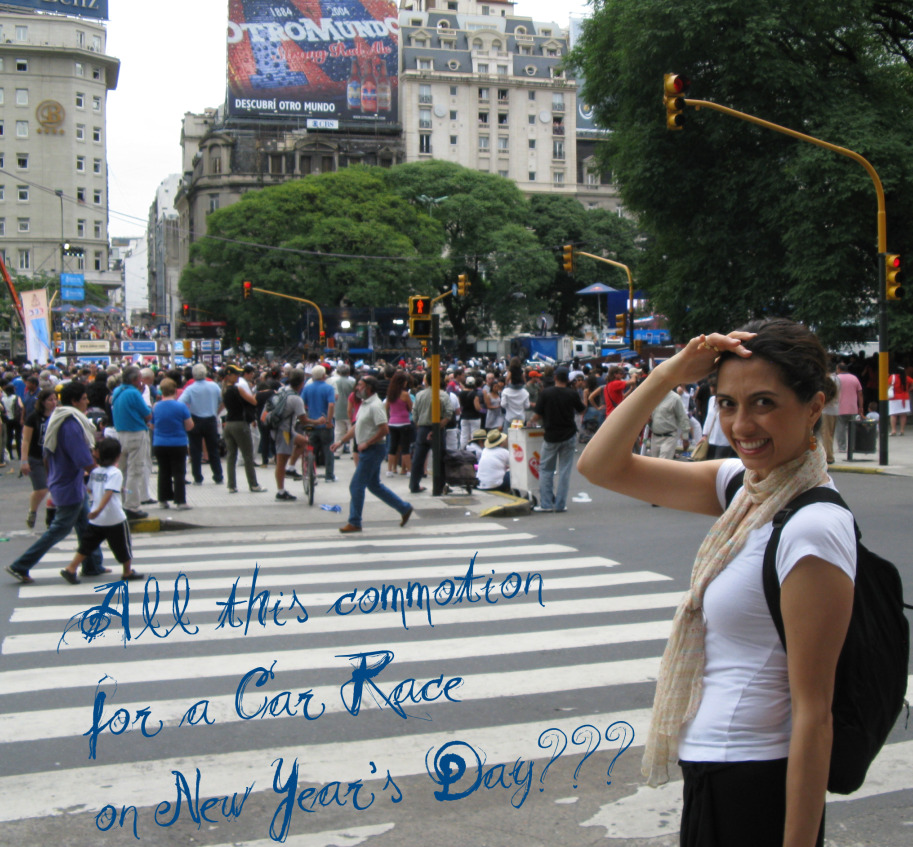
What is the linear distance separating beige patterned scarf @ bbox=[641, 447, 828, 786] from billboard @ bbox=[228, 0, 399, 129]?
306 ft

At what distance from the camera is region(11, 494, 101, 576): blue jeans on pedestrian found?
9164 millimetres

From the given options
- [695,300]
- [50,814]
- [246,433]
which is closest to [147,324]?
[695,300]

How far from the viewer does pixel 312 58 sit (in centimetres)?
8931

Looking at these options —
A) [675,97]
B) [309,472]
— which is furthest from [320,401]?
[675,97]

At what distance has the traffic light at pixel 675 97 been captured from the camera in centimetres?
1569

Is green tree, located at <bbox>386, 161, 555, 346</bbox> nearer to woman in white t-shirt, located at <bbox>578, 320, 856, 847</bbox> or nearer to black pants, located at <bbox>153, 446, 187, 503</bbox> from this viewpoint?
black pants, located at <bbox>153, 446, 187, 503</bbox>

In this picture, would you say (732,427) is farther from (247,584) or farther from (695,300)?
(695,300)

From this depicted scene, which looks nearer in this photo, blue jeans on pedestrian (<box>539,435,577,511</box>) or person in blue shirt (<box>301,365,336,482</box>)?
blue jeans on pedestrian (<box>539,435,577,511</box>)

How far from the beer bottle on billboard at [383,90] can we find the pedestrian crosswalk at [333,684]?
288 ft

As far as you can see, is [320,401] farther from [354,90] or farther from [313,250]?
[354,90]

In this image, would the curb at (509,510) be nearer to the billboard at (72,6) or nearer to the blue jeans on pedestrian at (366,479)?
the blue jeans on pedestrian at (366,479)

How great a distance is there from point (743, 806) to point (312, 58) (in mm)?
94084

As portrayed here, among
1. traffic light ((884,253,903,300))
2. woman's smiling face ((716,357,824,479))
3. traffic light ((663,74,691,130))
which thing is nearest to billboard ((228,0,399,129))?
traffic light ((884,253,903,300))

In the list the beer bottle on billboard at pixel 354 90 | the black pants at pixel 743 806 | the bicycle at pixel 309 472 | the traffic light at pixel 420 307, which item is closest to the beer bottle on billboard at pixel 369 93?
the beer bottle on billboard at pixel 354 90
